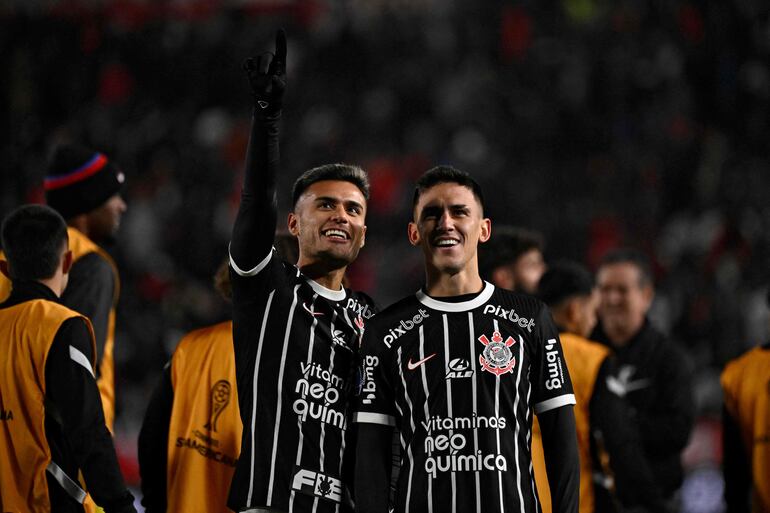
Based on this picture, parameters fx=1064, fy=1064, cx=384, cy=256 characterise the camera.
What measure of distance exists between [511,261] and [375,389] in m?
2.40

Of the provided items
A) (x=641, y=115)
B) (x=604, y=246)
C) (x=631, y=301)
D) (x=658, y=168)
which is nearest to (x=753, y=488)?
(x=631, y=301)

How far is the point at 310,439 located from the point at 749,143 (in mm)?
10004

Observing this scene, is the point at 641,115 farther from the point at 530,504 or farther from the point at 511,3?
the point at 530,504

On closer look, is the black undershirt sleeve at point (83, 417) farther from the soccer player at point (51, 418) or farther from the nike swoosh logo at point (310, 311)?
the nike swoosh logo at point (310, 311)

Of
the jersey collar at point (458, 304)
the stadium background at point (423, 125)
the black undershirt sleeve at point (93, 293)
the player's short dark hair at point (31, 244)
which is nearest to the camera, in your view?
the jersey collar at point (458, 304)

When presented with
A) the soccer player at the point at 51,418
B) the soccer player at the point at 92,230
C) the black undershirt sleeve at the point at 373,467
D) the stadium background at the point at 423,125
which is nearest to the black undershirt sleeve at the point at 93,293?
the soccer player at the point at 92,230

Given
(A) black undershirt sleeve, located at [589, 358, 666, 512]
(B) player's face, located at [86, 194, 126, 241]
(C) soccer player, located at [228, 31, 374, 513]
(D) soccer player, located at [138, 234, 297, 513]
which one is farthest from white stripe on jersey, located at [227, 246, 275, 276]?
(B) player's face, located at [86, 194, 126, 241]

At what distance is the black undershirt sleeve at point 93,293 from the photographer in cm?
459

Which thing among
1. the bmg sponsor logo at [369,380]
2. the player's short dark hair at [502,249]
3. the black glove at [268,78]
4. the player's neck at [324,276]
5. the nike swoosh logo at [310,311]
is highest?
the player's short dark hair at [502,249]

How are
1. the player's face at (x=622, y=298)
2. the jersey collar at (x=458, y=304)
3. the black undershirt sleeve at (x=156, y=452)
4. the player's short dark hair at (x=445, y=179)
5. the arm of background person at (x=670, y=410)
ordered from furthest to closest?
the player's face at (x=622, y=298) → the arm of background person at (x=670, y=410) → the black undershirt sleeve at (x=156, y=452) → the player's short dark hair at (x=445, y=179) → the jersey collar at (x=458, y=304)

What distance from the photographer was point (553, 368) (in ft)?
10.9

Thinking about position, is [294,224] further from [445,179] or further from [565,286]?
[565,286]

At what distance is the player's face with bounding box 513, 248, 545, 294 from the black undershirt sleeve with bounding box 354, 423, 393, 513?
243cm

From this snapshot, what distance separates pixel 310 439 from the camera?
11.1 ft
